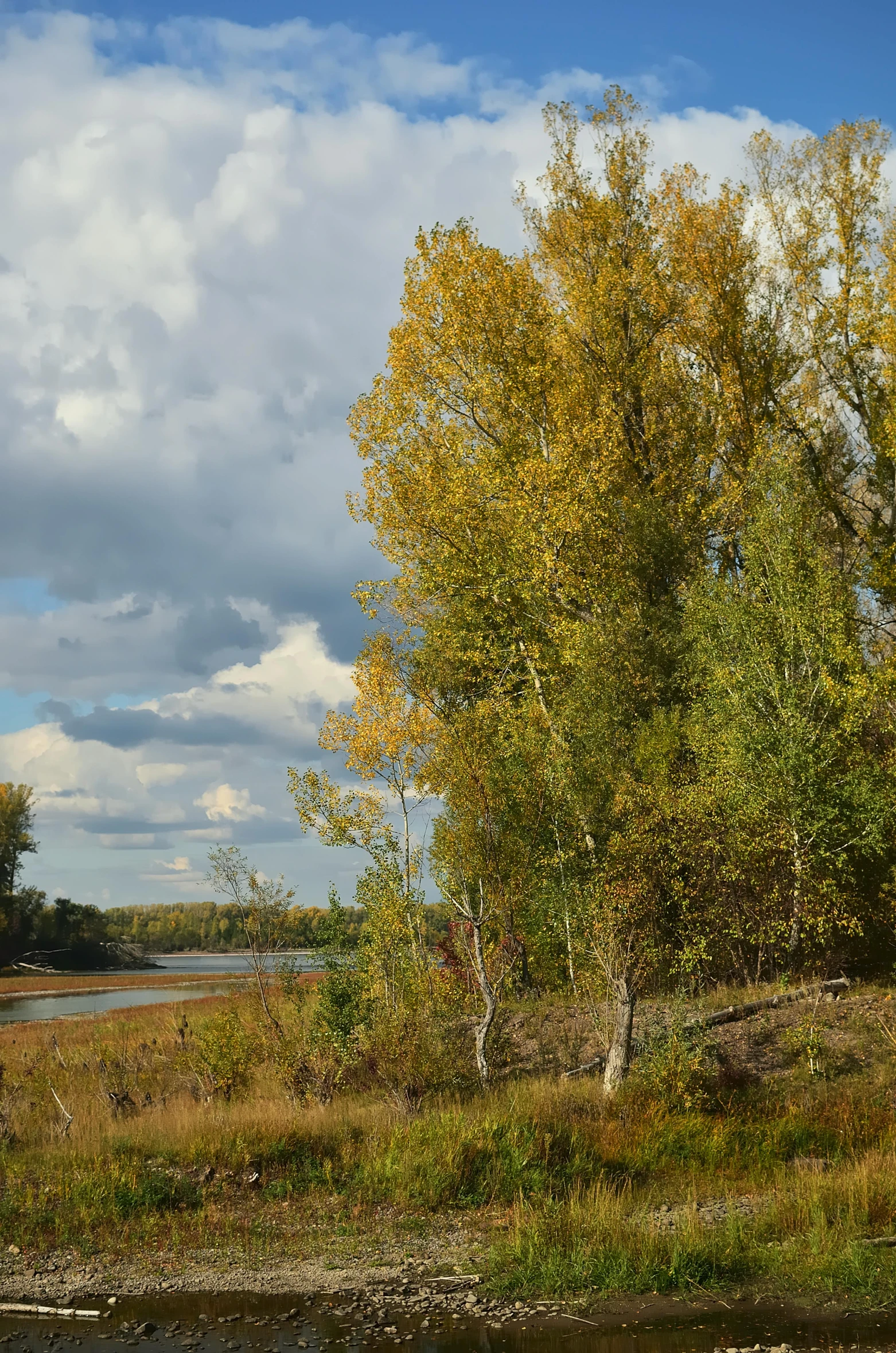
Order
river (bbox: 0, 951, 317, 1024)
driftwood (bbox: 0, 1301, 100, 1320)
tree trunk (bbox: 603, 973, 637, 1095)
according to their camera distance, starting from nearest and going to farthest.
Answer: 1. driftwood (bbox: 0, 1301, 100, 1320)
2. tree trunk (bbox: 603, 973, 637, 1095)
3. river (bbox: 0, 951, 317, 1024)

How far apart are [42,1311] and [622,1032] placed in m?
8.10

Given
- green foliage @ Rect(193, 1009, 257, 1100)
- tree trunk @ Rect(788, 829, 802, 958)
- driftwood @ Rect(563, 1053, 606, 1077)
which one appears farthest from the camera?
tree trunk @ Rect(788, 829, 802, 958)

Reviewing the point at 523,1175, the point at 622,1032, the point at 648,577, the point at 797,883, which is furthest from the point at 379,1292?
the point at 648,577

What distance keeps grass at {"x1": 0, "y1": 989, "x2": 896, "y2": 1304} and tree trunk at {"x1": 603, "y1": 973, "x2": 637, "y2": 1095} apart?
38cm

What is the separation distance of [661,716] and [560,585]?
18.1ft

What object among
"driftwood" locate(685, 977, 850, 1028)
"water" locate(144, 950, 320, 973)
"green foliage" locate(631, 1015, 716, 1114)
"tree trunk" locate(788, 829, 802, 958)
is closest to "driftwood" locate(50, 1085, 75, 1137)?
"water" locate(144, 950, 320, 973)

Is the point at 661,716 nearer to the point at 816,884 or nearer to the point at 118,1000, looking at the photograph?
the point at 816,884

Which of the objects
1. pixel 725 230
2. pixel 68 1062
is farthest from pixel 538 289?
pixel 68 1062

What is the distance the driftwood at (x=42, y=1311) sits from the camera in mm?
8945

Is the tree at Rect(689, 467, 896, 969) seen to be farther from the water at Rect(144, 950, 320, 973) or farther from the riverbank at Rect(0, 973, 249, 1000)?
the riverbank at Rect(0, 973, 249, 1000)

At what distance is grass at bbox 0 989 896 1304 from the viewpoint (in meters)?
A: 9.64

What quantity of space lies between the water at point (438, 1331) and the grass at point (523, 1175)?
0.52 m

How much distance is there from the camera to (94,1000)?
2030 inches

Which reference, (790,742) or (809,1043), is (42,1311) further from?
(790,742)
